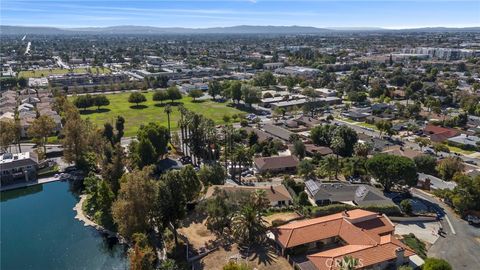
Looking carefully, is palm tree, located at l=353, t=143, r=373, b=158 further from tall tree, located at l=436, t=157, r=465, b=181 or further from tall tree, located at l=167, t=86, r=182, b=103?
tall tree, located at l=167, t=86, r=182, b=103

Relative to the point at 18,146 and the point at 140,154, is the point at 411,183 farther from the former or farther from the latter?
the point at 18,146

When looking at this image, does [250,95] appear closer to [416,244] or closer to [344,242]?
[344,242]

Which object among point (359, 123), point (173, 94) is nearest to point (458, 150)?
point (359, 123)

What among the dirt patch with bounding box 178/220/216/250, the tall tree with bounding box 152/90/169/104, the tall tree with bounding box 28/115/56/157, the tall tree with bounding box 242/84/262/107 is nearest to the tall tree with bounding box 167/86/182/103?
the tall tree with bounding box 152/90/169/104

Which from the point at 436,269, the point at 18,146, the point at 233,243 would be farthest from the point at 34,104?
the point at 436,269

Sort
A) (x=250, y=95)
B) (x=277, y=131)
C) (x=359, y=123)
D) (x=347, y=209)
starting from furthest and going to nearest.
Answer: (x=250, y=95) → (x=359, y=123) → (x=277, y=131) → (x=347, y=209)

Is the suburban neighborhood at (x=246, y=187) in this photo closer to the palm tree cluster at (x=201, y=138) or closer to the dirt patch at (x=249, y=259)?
the dirt patch at (x=249, y=259)
